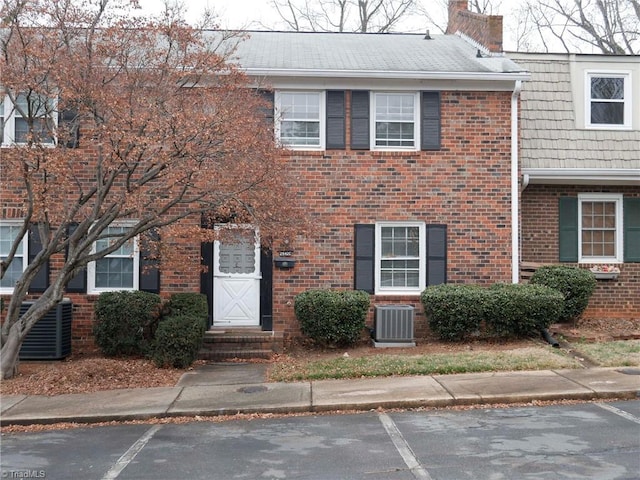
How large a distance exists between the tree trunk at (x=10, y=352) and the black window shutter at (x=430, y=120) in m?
7.55

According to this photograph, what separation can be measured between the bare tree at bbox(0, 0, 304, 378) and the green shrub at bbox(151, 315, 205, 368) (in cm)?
159

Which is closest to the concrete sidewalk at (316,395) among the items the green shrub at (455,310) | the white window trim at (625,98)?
the green shrub at (455,310)

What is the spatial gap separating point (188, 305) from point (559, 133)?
8.33m

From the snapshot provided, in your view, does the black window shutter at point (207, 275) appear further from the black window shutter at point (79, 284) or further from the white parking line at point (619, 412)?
the white parking line at point (619, 412)

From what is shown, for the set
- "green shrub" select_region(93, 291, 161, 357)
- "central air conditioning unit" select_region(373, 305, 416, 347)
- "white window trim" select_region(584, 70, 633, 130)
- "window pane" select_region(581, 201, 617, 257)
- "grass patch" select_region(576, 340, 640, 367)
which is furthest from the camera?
"white window trim" select_region(584, 70, 633, 130)

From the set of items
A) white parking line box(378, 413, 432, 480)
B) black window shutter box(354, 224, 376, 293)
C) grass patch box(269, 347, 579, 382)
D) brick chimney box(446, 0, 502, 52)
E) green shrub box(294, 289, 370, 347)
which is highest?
brick chimney box(446, 0, 502, 52)

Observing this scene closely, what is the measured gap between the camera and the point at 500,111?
1146 cm

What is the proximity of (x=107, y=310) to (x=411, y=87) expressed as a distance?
22.3 ft

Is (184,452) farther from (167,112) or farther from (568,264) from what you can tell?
(568,264)

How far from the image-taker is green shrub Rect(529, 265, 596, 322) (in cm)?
1142

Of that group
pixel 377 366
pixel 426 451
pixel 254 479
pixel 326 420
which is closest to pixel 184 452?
pixel 254 479

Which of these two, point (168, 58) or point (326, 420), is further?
point (168, 58)

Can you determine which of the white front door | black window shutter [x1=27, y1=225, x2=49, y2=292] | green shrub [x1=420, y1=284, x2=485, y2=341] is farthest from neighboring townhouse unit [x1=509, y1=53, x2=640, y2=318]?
black window shutter [x1=27, y1=225, x2=49, y2=292]

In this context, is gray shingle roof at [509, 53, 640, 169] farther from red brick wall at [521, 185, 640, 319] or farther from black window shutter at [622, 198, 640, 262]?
black window shutter at [622, 198, 640, 262]
